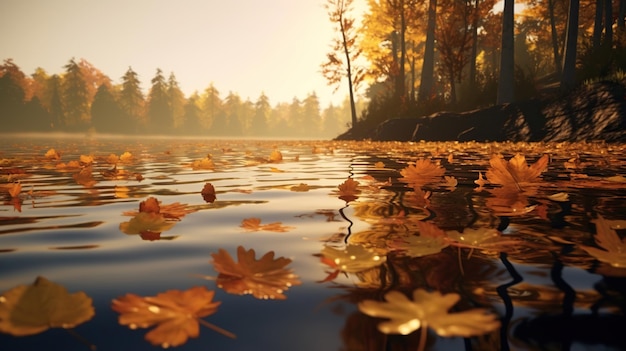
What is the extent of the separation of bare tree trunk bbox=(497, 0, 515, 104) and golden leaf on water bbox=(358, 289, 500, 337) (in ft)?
42.2

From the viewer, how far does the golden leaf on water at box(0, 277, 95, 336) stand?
0.72 metres

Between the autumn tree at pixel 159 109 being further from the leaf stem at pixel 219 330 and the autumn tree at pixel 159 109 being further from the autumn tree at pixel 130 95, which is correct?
the leaf stem at pixel 219 330

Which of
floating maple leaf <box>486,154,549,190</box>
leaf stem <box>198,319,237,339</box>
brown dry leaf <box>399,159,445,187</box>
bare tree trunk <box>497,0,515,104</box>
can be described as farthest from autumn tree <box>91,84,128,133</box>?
leaf stem <box>198,319,237,339</box>

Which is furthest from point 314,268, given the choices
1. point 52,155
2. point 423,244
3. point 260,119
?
point 260,119

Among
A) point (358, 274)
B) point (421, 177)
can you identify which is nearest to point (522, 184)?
point (421, 177)

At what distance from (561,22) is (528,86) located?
58.6 ft

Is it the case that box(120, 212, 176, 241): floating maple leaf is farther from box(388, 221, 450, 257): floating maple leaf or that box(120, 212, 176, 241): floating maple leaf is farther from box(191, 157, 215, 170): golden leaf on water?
box(191, 157, 215, 170): golden leaf on water

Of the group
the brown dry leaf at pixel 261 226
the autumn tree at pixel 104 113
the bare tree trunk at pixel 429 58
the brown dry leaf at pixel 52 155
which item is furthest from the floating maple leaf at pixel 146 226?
the autumn tree at pixel 104 113

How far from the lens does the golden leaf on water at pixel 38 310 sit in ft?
2.35

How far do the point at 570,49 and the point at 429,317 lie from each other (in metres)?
13.6

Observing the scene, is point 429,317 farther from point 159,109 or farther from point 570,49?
point 159,109

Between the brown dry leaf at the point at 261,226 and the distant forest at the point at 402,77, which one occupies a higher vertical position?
the distant forest at the point at 402,77

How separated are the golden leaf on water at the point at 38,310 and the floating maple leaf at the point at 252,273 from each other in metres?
0.29

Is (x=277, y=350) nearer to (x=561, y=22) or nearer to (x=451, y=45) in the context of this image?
(x=451, y=45)
